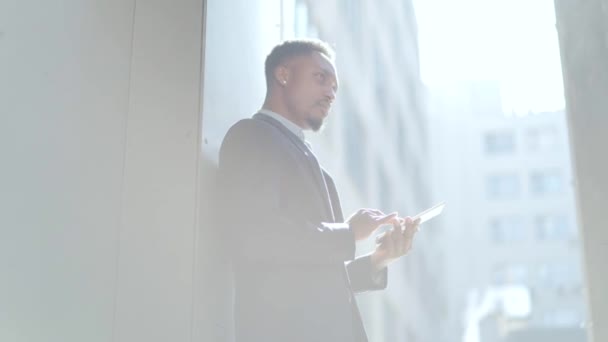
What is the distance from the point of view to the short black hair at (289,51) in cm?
151

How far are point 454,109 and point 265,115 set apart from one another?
16141mm

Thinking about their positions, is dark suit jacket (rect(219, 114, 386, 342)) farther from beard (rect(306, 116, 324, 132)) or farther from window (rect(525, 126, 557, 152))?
window (rect(525, 126, 557, 152))

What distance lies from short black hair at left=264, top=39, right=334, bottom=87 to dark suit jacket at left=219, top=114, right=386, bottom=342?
0.18 meters

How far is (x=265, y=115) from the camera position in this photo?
4.71ft

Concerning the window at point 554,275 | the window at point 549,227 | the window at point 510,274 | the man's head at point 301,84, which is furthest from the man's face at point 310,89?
the window at point 549,227

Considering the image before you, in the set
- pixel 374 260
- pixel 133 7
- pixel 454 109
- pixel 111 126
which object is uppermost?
pixel 454 109

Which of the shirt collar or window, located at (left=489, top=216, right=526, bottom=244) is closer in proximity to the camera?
the shirt collar

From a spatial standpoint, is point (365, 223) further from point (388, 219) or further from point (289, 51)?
point (289, 51)

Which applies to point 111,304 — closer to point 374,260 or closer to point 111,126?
point 111,126

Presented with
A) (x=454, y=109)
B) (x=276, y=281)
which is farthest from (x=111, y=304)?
(x=454, y=109)

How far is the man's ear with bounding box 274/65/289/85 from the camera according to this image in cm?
150

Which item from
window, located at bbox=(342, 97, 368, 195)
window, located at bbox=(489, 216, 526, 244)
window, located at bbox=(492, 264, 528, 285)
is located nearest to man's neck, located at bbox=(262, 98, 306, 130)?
window, located at bbox=(342, 97, 368, 195)

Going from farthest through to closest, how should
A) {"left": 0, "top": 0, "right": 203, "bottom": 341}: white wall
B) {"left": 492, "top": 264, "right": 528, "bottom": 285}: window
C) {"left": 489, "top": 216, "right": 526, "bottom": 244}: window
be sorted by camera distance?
{"left": 489, "top": 216, "right": 526, "bottom": 244}: window → {"left": 492, "top": 264, "right": 528, "bottom": 285}: window → {"left": 0, "top": 0, "right": 203, "bottom": 341}: white wall

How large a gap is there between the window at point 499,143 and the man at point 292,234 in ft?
71.4
